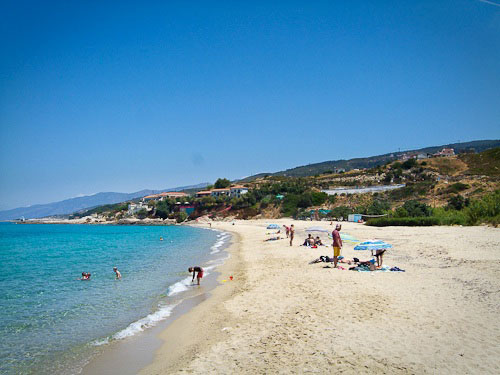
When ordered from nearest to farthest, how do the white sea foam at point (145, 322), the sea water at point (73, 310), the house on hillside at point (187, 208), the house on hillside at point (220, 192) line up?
the sea water at point (73, 310)
the white sea foam at point (145, 322)
the house on hillside at point (187, 208)
the house on hillside at point (220, 192)

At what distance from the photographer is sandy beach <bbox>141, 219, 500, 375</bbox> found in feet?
17.1

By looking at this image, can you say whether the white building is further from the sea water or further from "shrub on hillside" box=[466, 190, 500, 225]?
the sea water

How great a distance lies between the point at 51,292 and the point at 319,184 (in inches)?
2720

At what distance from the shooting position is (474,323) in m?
6.27

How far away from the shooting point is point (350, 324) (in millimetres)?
6828

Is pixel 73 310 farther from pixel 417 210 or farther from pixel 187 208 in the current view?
pixel 187 208

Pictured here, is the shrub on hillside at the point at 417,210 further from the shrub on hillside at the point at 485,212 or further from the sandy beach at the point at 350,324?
the sandy beach at the point at 350,324

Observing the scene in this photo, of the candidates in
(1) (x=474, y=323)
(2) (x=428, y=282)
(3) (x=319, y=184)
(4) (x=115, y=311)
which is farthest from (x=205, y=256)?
(3) (x=319, y=184)

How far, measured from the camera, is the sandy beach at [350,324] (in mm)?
5227

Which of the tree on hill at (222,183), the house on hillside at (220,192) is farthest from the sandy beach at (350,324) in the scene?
the tree on hill at (222,183)

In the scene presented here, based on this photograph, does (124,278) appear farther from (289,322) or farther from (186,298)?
(289,322)

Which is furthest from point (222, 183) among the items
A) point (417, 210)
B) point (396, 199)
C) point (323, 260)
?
point (323, 260)

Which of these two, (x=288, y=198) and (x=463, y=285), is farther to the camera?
(x=288, y=198)

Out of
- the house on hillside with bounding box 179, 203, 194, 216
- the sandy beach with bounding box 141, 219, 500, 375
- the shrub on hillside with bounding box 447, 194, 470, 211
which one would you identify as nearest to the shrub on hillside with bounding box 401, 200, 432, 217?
the shrub on hillside with bounding box 447, 194, 470, 211
